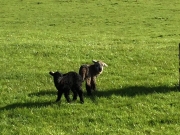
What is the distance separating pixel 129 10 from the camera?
163 ft

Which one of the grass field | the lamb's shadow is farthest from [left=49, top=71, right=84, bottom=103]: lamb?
the lamb's shadow

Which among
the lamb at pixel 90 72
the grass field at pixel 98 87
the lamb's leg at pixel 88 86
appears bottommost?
the grass field at pixel 98 87

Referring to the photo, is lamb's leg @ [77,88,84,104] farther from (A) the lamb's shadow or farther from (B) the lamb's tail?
(A) the lamb's shadow

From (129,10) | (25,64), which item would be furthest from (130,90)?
(129,10)

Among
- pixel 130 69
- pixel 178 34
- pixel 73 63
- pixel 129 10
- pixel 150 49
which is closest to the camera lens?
pixel 130 69

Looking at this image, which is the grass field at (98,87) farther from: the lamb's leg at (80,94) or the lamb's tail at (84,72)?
the lamb's tail at (84,72)

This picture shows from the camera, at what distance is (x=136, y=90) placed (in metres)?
14.8

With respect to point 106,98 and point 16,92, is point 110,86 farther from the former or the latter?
point 16,92

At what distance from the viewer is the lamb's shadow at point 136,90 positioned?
14289mm

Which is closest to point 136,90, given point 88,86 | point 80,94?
point 88,86

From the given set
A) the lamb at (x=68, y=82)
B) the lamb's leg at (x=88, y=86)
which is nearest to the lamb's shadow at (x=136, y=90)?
the lamb's leg at (x=88, y=86)

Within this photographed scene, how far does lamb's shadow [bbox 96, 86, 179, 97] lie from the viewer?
14.3m

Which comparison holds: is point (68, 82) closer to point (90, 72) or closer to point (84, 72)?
point (84, 72)

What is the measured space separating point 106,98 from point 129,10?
37.2 meters
